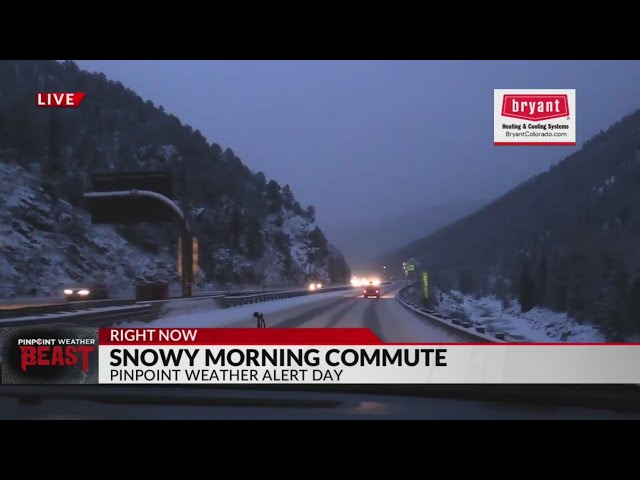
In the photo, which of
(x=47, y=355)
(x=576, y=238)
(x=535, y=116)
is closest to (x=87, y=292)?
(x=47, y=355)

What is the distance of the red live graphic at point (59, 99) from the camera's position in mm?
5555

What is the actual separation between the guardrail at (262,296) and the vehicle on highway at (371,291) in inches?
11.0

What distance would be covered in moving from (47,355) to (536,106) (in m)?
5.62

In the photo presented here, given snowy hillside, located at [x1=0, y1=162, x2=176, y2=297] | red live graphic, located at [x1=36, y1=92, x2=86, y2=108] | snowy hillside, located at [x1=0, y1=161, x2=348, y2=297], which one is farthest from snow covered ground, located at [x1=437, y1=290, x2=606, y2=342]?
red live graphic, located at [x1=36, y1=92, x2=86, y2=108]

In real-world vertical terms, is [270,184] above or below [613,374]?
above

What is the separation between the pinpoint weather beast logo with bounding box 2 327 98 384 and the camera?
5.55 m

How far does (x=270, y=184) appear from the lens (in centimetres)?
771

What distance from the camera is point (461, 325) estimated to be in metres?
5.96

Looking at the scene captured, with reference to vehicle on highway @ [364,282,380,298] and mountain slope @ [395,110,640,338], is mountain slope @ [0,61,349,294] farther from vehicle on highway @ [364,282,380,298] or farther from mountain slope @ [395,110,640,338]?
mountain slope @ [395,110,640,338]

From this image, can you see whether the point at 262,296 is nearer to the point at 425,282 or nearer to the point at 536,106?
the point at 425,282

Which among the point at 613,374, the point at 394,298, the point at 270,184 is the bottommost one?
the point at 613,374
